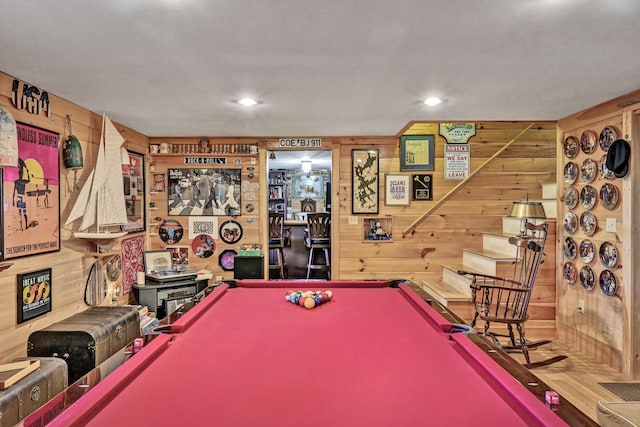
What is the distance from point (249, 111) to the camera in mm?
3383

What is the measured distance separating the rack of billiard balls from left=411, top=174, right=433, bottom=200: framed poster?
2.66 meters

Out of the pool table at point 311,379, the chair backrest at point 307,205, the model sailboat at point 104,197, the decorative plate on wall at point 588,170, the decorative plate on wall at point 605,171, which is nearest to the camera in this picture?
the pool table at point 311,379

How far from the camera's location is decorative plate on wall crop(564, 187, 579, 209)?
3.70m

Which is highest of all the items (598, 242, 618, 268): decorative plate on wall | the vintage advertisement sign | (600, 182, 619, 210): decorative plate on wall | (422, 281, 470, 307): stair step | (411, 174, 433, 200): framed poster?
the vintage advertisement sign

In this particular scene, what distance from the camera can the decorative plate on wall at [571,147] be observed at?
3699 mm

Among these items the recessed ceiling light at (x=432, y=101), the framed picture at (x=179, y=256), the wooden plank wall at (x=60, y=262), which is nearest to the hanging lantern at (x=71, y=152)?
the wooden plank wall at (x=60, y=262)

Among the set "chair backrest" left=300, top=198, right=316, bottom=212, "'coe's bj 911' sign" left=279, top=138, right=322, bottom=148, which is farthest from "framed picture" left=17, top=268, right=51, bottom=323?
"chair backrest" left=300, top=198, right=316, bottom=212

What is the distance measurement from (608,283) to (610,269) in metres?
0.12

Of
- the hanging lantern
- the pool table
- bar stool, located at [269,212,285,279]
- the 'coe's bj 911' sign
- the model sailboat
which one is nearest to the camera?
the pool table

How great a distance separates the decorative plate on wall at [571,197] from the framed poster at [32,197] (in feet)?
14.8

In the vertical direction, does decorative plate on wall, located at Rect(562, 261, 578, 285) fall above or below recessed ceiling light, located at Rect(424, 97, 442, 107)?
below

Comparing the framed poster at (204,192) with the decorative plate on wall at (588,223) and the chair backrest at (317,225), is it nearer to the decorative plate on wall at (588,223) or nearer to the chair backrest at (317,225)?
the chair backrest at (317,225)

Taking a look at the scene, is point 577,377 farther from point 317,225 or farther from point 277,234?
point 277,234

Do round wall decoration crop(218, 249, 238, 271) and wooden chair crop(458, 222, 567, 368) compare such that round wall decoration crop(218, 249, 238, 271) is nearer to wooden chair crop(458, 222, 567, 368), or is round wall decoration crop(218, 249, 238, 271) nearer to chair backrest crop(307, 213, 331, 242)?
chair backrest crop(307, 213, 331, 242)
